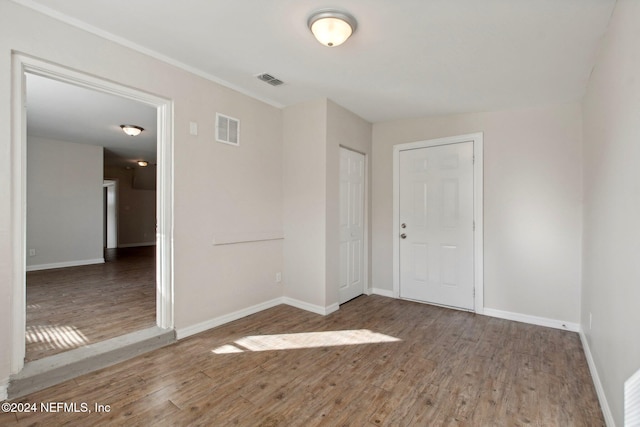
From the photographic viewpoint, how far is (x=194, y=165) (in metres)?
3.02

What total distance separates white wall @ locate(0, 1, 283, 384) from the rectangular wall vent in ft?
0.22

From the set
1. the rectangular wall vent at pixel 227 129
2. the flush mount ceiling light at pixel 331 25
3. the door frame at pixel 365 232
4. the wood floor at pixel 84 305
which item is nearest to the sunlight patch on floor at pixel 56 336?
the wood floor at pixel 84 305

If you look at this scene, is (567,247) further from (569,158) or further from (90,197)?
(90,197)

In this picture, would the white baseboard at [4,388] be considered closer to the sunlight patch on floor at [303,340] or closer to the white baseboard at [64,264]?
the sunlight patch on floor at [303,340]

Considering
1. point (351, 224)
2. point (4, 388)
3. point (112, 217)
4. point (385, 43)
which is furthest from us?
point (112, 217)

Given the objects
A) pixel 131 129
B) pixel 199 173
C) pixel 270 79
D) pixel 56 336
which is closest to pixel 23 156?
pixel 199 173

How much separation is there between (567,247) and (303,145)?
328 centimetres

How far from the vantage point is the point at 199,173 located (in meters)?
3.06

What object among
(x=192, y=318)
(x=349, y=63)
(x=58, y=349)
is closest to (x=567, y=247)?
(x=349, y=63)

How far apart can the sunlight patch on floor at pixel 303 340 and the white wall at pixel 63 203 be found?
18.5 feet

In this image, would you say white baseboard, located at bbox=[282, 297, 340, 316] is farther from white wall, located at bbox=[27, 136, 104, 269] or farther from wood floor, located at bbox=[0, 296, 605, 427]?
white wall, located at bbox=[27, 136, 104, 269]

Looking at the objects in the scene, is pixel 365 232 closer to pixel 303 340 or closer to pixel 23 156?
pixel 303 340

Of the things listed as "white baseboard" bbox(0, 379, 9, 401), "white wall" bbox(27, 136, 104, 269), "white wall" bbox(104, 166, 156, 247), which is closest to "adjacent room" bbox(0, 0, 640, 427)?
"white baseboard" bbox(0, 379, 9, 401)

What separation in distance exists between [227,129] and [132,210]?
836cm
